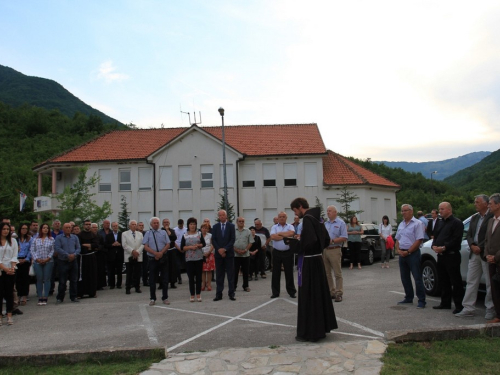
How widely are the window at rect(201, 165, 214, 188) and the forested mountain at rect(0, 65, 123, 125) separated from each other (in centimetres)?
7618

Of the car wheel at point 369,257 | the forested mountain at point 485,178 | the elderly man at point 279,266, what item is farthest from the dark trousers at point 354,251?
the forested mountain at point 485,178

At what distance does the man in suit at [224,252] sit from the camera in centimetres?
1146

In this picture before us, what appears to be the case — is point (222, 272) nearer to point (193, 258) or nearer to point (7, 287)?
point (193, 258)

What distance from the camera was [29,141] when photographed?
62.8 meters

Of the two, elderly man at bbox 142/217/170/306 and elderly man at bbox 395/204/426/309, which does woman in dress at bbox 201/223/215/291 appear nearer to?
elderly man at bbox 142/217/170/306

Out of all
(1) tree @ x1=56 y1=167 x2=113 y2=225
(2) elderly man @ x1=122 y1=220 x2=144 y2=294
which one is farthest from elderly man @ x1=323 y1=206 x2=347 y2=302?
(1) tree @ x1=56 y1=167 x2=113 y2=225

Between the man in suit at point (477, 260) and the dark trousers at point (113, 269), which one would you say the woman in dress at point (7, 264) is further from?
the man in suit at point (477, 260)

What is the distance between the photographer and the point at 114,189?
38.5m

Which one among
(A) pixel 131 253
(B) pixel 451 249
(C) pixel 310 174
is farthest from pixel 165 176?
(B) pixel 451 249

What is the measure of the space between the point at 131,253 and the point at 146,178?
83.5ft

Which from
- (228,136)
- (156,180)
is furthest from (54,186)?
(228,136)

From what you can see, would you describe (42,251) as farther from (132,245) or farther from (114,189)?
(114,189)

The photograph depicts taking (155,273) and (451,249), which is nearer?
(451,249)

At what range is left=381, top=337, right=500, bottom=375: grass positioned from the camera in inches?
216
